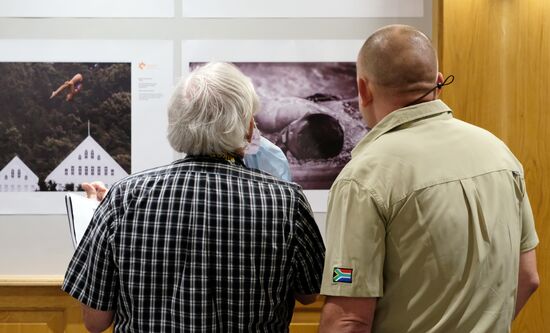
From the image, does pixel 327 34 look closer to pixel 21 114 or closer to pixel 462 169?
pixel 21 114

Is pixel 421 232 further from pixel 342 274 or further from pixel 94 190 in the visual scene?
pixel 94 190

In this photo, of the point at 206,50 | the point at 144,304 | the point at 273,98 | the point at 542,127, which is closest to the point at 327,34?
the point at 273,98

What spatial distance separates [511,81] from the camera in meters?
2.68

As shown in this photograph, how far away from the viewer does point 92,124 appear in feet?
9.09

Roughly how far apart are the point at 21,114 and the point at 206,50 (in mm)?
847

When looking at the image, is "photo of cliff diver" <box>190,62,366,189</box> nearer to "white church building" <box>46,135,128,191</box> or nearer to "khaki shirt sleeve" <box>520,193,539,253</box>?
"white church building" <box>46,135,128,191</box>

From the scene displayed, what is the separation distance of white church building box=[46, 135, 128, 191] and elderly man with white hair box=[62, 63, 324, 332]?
4.56 feet

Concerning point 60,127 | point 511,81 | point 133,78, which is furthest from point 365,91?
point 60,127

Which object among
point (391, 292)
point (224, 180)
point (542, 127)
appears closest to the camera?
point (391, 292)

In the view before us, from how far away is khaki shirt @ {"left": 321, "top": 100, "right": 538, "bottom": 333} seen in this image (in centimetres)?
124

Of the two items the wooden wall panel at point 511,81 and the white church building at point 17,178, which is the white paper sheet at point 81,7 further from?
the wooden wall panel at point 511,81

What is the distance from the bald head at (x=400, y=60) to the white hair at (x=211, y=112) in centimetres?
29

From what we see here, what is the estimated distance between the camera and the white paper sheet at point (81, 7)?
275cm

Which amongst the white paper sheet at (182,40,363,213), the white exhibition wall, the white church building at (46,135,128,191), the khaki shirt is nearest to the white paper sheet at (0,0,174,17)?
the white exhibition wall
